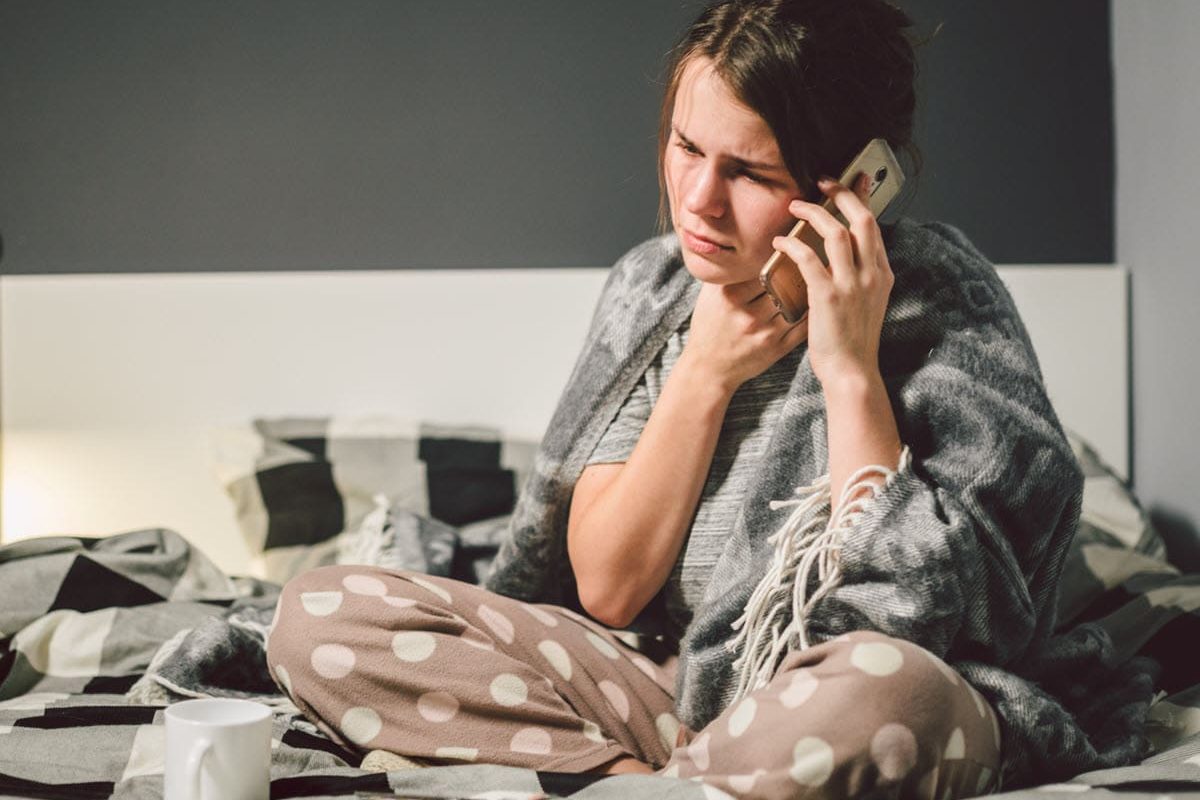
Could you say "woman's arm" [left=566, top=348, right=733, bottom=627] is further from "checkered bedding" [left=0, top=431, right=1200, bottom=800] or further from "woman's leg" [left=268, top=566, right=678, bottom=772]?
"checkered bedding" [left=0, top=431, right=1200, bottom=800]

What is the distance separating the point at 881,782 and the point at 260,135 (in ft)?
5.79

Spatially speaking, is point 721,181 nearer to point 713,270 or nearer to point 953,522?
point 713,270

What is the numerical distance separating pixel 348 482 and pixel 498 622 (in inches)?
30.7

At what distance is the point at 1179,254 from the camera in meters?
1.94

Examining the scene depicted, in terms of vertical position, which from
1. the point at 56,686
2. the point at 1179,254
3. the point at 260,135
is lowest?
the point at 56,686

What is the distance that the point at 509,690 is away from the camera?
1.10 meters

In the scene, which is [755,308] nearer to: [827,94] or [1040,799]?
[827,94]

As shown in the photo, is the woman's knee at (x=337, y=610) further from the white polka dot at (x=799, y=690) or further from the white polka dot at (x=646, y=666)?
the white polka dot at (x=799, y=690)

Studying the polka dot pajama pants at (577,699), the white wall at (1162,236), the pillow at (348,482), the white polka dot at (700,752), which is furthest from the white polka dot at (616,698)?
the white wall at (1162,236)

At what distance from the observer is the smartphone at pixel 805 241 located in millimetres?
1156

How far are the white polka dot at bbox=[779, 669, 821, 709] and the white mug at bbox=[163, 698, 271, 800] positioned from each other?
1.30 feet

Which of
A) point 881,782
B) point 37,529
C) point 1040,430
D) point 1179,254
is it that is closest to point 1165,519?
point 1179,254

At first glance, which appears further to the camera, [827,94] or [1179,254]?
[1179,254]

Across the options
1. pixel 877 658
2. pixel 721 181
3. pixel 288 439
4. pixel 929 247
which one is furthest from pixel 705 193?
pixel 288 439
